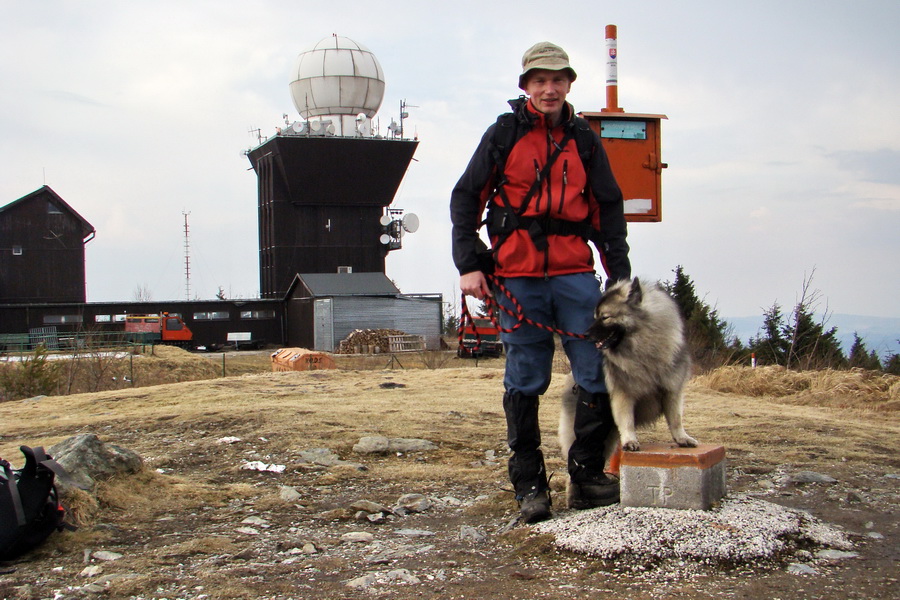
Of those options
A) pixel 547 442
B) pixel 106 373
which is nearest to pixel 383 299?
pixel 106 373

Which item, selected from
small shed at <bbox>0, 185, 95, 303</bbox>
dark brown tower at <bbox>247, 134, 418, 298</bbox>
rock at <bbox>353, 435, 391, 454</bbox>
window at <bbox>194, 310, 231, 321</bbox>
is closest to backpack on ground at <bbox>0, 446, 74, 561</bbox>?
rock at <bbox>353, 435, 391, 454</bbox>

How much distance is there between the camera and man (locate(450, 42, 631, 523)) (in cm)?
394

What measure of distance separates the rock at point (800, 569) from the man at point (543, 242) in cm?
95

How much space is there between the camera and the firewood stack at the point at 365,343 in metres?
34.8

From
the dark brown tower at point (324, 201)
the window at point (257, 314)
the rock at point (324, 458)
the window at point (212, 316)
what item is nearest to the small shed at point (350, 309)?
the window at point (257, 314)

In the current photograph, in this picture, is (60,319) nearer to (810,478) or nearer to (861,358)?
(861,358)

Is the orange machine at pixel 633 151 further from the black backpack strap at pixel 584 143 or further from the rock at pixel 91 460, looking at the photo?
the rock at pixel 91 460

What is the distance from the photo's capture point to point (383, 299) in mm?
37188

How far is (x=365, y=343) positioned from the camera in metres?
35.1

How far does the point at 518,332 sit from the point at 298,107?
127ft

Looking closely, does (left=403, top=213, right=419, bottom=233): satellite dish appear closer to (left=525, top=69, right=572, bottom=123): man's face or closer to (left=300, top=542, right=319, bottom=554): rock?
(left=525, top=69, right=572, bottom=123): man's face

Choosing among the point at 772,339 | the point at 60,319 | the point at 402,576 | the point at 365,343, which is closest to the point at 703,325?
the point at 772,339

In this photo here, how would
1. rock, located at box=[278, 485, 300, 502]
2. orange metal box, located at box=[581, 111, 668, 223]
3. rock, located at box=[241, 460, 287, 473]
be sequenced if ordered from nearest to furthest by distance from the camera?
rock, located at box=[278, 485, 300, 502], rock, located at box=[241, 460, 287, 473], orange metal box, located at box=[581, 111, 668, 223]

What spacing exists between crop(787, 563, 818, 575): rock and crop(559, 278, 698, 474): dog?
2.75 feet
